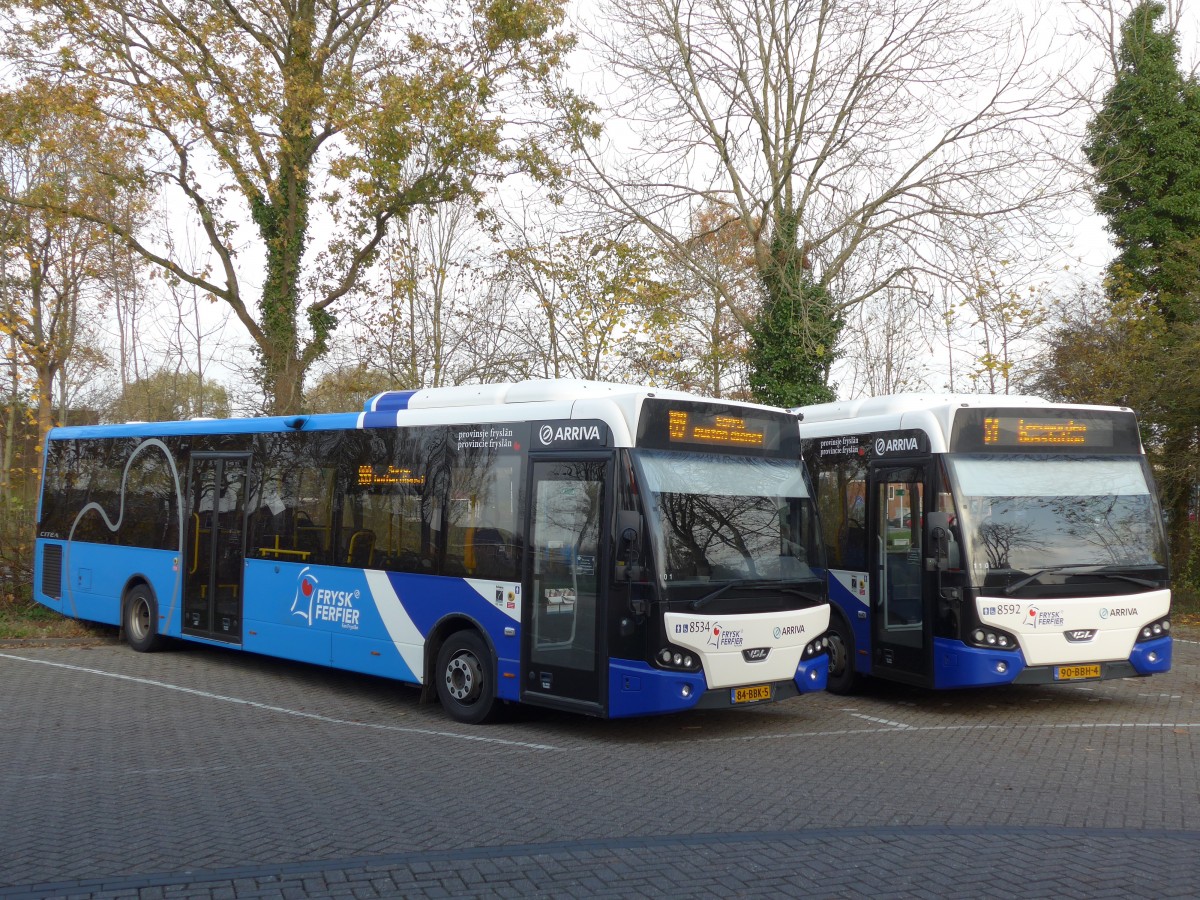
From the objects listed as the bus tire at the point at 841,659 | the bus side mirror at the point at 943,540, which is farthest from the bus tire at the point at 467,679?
the bus side mirror at the point at 943,540

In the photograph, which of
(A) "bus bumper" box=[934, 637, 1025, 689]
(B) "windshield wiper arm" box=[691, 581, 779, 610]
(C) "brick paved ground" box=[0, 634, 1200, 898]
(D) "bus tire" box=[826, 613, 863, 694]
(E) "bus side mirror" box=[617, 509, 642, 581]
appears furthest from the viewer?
(D) "bus tire" box=[826, 613, 863, 694]

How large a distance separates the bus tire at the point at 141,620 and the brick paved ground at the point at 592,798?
257 centimetres

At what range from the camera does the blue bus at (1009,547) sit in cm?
1040

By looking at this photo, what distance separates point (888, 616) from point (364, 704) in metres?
5.40

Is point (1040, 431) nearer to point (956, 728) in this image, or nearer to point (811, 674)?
point (956, 728)

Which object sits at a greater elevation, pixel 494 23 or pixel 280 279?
pixel 494 23

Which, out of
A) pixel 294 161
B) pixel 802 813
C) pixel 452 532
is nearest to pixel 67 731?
pixel 452 532

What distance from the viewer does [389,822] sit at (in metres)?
6.69

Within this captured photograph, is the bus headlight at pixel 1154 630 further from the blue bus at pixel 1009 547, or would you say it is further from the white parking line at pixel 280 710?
the white parking line at pixel 280 710

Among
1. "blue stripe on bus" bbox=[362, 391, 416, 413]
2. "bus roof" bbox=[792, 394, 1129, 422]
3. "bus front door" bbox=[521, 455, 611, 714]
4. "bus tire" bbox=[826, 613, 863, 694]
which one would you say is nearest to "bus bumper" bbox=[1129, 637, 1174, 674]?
"bus roof" bbox=[792, 394, 1129, 422]

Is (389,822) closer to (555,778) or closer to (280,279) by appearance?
(555,778)

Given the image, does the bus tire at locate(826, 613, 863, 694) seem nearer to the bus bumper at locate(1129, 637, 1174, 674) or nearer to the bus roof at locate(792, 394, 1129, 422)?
the bus roof at locate(792, 394, 1129, 422)

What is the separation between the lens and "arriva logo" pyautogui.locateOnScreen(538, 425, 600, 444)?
9523 mm

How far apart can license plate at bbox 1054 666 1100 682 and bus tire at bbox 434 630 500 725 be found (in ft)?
16.9
